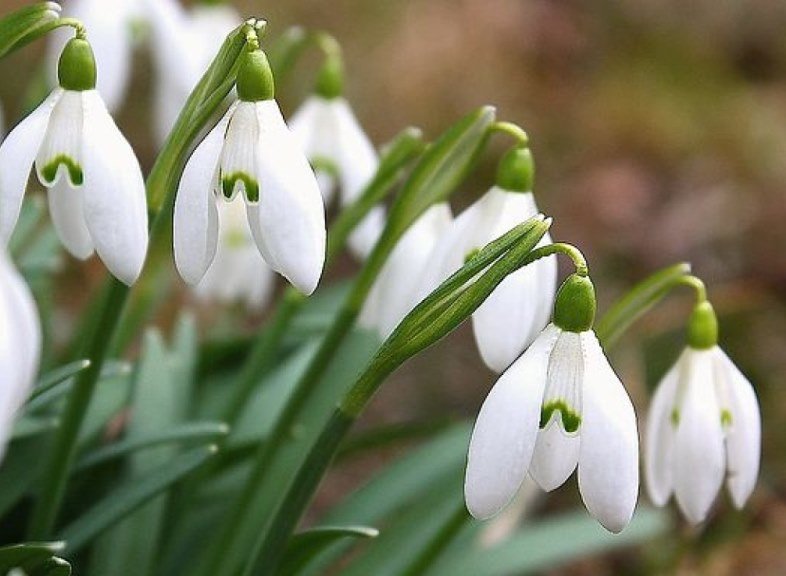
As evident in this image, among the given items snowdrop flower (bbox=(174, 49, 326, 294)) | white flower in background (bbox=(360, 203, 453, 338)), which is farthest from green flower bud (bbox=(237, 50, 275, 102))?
white flower in background (bbox=(360, 203, 453, 338))

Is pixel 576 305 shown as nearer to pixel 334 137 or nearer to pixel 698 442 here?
pixel 698 442

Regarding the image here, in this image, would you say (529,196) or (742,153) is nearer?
(529,196)

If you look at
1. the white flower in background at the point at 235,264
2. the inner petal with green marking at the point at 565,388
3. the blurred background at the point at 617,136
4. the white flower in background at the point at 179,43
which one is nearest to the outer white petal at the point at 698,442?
the inner petal with green marking at the point at 565,388

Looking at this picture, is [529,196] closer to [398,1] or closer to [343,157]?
[343,157]

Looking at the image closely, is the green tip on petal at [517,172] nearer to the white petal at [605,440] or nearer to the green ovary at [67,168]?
the white petal at [605,440]

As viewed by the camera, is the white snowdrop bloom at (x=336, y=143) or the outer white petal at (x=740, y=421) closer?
the outer white petal at (x=740, y=421)

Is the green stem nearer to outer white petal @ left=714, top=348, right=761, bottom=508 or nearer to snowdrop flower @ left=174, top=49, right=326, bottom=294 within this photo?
snowdrop flower @ left=174, top=49, right=326, bottom=294

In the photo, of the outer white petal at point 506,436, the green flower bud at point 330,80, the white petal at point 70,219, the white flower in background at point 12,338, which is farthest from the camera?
the green flower bud at point 330,80

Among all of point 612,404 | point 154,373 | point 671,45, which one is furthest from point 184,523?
point 671,45
